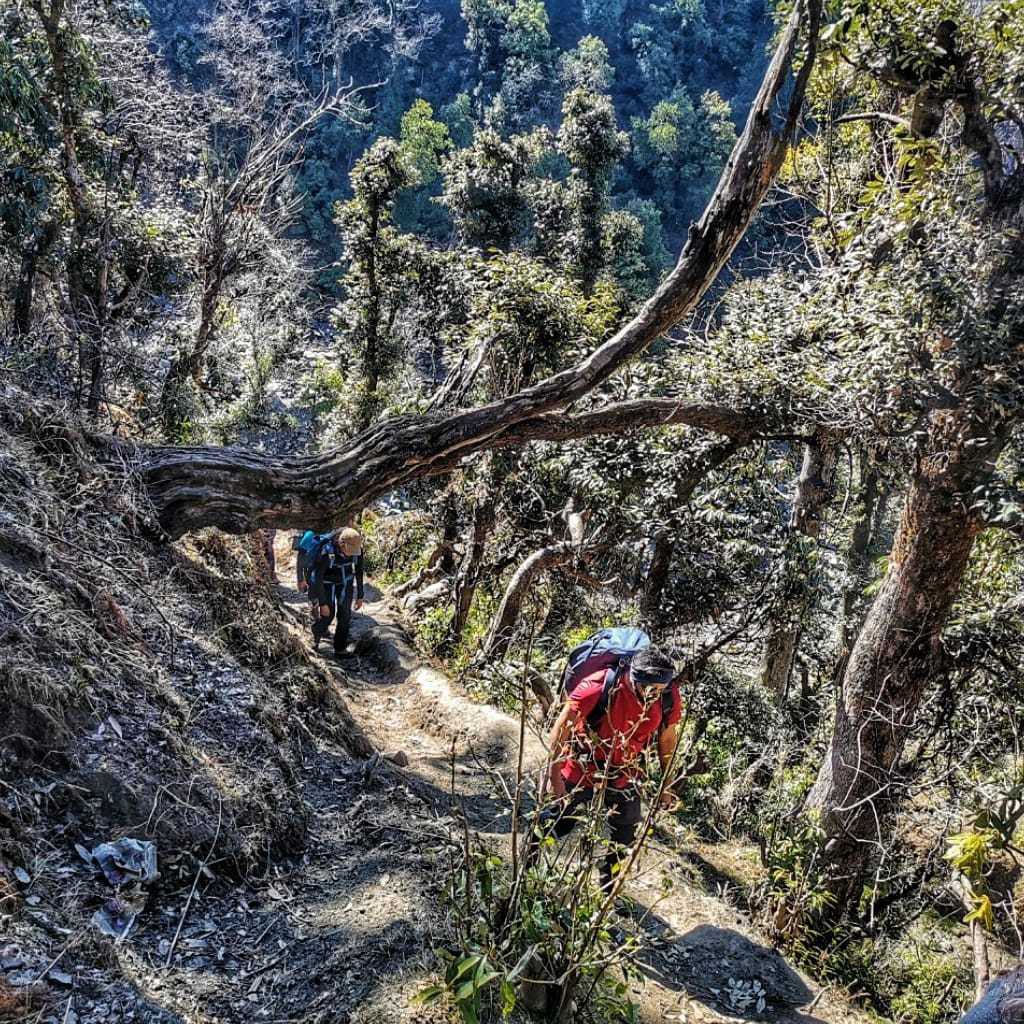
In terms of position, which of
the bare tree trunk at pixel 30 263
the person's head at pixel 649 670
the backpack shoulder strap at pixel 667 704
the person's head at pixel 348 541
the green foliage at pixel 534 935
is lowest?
the person's head at pixel 348 541

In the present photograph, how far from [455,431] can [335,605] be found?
2.99 m

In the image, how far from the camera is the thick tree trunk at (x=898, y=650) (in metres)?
4.54

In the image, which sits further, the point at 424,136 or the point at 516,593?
the point at 424,136

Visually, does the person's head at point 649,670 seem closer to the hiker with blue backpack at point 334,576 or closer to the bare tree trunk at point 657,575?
the bare tree trunk at point 657,575

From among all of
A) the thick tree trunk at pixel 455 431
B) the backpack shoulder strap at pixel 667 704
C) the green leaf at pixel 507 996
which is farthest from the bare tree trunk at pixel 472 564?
the green leaf at pixel 507 996

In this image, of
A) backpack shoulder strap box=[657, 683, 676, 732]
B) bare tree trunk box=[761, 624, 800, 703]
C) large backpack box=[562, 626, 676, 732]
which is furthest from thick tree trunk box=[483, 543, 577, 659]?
backpack shoulder strap box=[657, 683, 676, 732]

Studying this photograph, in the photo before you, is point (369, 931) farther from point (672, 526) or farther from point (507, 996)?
point (672, 526)

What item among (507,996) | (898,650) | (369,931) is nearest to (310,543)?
(369,931)

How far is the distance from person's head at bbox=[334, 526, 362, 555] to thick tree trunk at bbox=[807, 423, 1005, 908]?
176 inches

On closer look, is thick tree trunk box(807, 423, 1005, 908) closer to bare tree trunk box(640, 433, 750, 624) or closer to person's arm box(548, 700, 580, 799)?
bare tree trunk box(640, 433, 750, 624)

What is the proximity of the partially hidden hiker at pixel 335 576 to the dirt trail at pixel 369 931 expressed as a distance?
201 centimetres

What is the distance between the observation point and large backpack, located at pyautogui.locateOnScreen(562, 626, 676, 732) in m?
3.65

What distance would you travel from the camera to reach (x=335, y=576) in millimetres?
7613

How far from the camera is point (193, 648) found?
428cm
